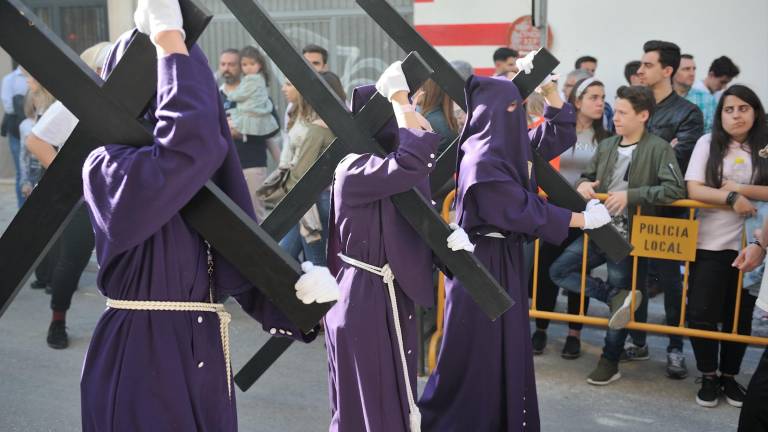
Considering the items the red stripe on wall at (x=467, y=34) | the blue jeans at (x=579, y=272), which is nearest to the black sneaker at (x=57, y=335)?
the blue jeans at (x=579, y=272)

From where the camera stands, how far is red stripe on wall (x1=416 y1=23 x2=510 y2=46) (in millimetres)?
9297

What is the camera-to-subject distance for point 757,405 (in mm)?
3389

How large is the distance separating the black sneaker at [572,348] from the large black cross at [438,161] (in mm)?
2071

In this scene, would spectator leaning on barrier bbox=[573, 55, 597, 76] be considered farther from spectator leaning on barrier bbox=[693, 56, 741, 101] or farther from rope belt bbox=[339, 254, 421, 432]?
rope belt bbox=[339, 254, 421, 432]

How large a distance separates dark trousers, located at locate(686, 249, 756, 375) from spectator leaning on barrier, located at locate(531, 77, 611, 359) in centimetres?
89

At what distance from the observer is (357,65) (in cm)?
1027

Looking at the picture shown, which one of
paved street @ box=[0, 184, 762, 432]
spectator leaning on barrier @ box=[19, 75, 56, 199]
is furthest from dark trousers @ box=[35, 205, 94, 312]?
spectator leaning on barrier @ box=[19, 75, 56, 199]

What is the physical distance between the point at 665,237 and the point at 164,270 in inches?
150

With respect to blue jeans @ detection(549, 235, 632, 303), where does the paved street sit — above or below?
below

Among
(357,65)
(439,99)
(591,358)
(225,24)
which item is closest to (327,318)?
(439,99)

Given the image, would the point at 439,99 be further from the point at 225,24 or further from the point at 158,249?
the point at 225,24

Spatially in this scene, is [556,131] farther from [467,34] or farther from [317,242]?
[467,34]

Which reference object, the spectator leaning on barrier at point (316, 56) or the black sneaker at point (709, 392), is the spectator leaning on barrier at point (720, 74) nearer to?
the spectator leaning on barrier at point (316, 56)

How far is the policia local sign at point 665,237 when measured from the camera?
534 centimetres
